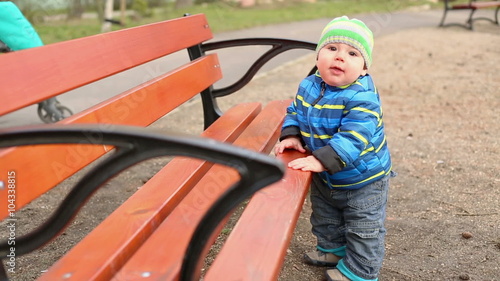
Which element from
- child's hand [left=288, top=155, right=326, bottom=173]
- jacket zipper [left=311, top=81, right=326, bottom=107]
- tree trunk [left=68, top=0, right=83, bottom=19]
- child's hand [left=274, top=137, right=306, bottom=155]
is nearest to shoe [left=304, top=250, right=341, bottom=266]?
child's hand [left=274, top=137, right=306, bottom=155]

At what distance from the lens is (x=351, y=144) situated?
2.29m

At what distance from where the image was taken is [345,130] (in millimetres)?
2322

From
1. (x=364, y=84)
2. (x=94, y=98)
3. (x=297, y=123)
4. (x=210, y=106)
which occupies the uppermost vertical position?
(x=364, y=84)

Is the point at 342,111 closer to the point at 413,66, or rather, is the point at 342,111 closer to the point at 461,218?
the point at 461,218

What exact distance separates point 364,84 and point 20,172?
1458 millimetres

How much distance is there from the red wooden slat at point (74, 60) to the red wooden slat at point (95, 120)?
13cm

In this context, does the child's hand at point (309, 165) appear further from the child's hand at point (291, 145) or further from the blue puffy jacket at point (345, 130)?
the child's hand at point (291, 145)

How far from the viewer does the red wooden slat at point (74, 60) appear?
1.79 m

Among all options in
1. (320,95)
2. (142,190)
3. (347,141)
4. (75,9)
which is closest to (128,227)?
(142,190)

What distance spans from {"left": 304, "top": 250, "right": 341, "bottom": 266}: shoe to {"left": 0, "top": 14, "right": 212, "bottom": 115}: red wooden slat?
4.22 ft

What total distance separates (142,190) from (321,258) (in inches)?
42.5

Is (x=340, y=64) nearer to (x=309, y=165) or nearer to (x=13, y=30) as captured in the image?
(x=309, y=165)

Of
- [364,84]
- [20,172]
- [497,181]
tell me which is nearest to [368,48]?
[364,84]

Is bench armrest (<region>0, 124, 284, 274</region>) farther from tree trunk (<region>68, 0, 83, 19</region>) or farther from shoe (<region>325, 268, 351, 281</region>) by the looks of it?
tree trunk (<region>68, 0, 83, 19</region>)
